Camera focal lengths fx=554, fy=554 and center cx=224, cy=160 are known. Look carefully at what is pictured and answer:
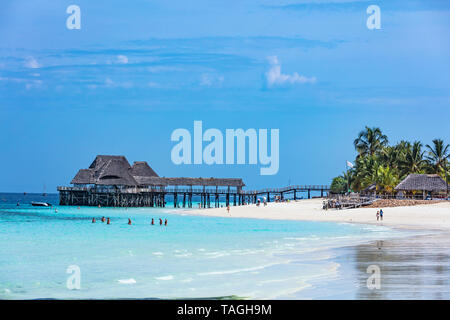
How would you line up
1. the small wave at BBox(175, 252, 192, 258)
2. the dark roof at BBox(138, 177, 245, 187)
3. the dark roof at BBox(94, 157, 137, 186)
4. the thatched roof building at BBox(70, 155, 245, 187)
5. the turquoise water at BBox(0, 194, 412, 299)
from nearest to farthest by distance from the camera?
the turquoise water at BBox(0, 194, 412, 299)
the small wave at BBox(175, 252, 192, 258)
the dark roof at BBox(138, 177, 245, 187)
the thatched roof building at BBox(70, 155, 245, 187)
the dark roof at BBox(94, 157, 137, 186)

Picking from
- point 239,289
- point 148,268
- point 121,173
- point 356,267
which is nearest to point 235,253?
point 148,268

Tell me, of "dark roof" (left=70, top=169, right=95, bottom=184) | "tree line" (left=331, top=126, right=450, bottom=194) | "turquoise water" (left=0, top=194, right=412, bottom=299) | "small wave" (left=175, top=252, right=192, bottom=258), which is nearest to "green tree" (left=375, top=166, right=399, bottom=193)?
"tree line" (left=331, top=126, right=450, bottom=194)

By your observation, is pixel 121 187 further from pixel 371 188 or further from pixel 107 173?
pixel 371 188

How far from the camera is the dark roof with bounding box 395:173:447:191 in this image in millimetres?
53553

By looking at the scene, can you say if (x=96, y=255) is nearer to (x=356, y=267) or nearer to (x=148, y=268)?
(x=148, y=268)

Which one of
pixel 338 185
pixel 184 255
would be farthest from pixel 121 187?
pixel 184 255

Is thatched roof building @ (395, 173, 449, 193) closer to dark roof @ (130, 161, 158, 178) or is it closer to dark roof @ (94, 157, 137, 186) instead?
dark roof @ (94, 157, 137, 186)

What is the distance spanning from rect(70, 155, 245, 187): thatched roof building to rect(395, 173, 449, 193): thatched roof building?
3009 cm

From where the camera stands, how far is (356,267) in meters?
16.1

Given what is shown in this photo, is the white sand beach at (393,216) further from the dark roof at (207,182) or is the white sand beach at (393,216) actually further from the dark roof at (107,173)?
the dark roof at (107,173)

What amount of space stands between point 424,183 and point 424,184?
0.53 feet

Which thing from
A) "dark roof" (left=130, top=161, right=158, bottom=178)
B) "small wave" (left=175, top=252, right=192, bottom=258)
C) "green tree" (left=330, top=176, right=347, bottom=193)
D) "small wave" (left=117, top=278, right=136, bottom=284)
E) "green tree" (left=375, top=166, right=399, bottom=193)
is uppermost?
"dark roof" (left=130, top=161, right=158, bottom=178)
